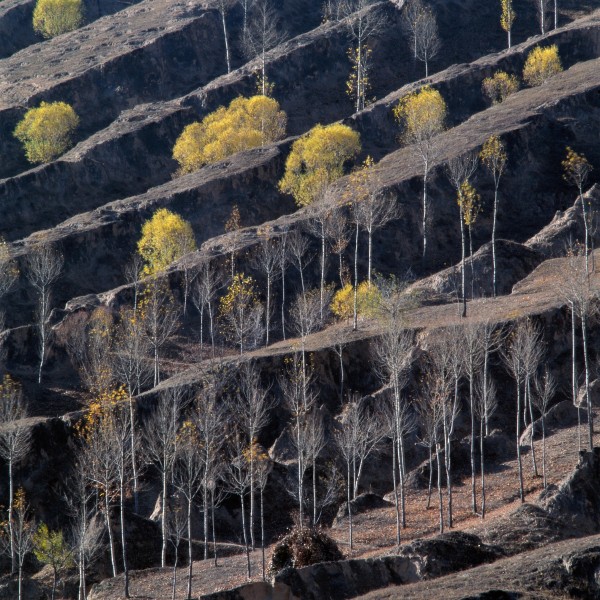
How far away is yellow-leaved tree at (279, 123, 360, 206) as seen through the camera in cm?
8812

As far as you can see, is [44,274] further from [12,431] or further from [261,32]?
[261,32]

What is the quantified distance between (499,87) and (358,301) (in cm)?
4278

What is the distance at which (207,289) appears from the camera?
2810 inches

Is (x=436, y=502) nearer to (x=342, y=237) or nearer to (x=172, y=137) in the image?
(x=342, y=237)

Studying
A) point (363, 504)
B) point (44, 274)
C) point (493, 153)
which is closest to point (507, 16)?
point (493, 153)

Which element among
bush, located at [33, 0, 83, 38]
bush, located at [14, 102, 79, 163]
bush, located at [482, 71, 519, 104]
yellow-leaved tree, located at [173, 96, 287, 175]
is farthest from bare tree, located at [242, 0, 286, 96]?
bush, located at [33, 0, 83, 38]

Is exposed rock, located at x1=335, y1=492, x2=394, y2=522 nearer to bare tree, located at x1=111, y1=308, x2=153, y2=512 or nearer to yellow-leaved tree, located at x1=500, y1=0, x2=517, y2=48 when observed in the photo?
bare tree, located at x1=111, y1=308, x2=153, y2=512

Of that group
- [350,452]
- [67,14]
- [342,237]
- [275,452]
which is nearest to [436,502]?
[350,452]

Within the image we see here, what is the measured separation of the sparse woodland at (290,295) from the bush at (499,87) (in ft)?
2.64

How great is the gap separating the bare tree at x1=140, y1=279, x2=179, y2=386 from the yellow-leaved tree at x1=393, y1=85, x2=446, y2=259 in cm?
2351

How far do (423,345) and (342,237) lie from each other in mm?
16885

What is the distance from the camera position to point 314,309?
6950 cm

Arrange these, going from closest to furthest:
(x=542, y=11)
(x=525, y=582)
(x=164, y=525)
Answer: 1. (x=525, y=582)
2. (x=164, y=525)
3. (x=542, y=11)

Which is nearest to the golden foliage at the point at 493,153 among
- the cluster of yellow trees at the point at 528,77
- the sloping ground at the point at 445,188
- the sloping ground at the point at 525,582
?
the sloping ground at the point at 445,188
